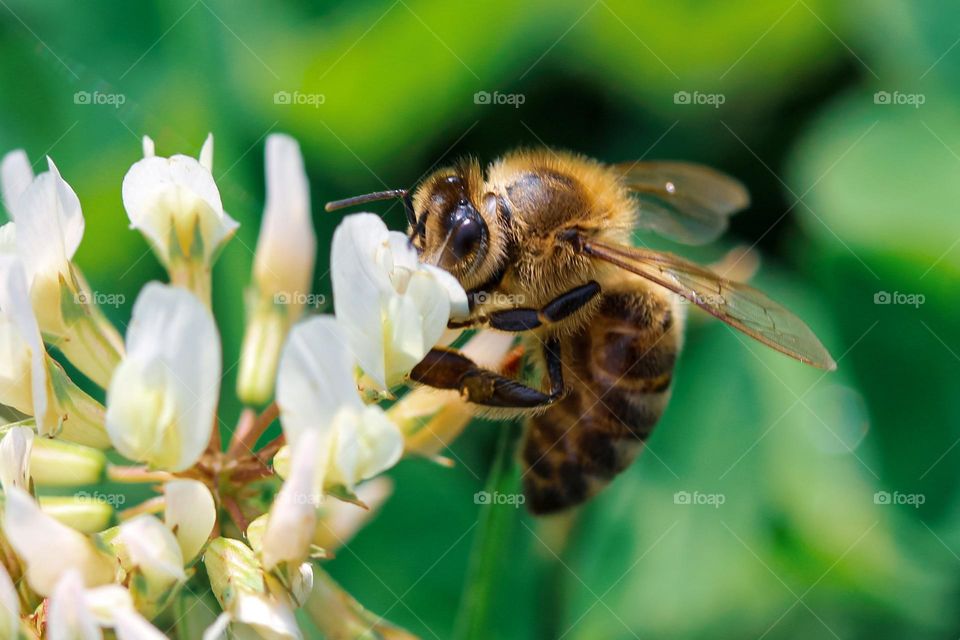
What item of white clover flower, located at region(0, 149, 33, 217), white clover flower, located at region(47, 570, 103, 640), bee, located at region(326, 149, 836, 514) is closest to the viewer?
white clover flower, located at region(47, 570, 103, 640)

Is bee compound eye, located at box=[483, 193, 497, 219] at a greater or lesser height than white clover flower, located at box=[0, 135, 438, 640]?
greater

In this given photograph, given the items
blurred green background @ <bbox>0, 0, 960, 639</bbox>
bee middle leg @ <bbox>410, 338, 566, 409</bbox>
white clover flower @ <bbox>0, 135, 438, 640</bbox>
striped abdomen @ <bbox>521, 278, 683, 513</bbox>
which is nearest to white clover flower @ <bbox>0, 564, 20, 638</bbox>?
white clover flower @ <bbox>0, 135, 438, 640</bbox>

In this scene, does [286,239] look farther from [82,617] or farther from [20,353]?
[82,617]

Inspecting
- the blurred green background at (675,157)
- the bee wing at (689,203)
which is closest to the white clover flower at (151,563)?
the blurred green background at (675,157)

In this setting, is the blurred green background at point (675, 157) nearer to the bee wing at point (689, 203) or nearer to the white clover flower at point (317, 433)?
the bee wing at point (689, 203)

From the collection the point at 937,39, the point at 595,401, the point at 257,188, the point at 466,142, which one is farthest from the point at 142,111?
the point at 937,39

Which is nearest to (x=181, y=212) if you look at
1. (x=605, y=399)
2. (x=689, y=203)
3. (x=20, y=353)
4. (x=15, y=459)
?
(x=20, y=353)

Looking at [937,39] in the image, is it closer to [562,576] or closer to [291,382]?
[562,576]

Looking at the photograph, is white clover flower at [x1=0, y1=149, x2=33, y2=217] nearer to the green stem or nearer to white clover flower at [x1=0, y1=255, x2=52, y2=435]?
white clover flower at [x1=0, y1=255, x2=52, y2=435]
